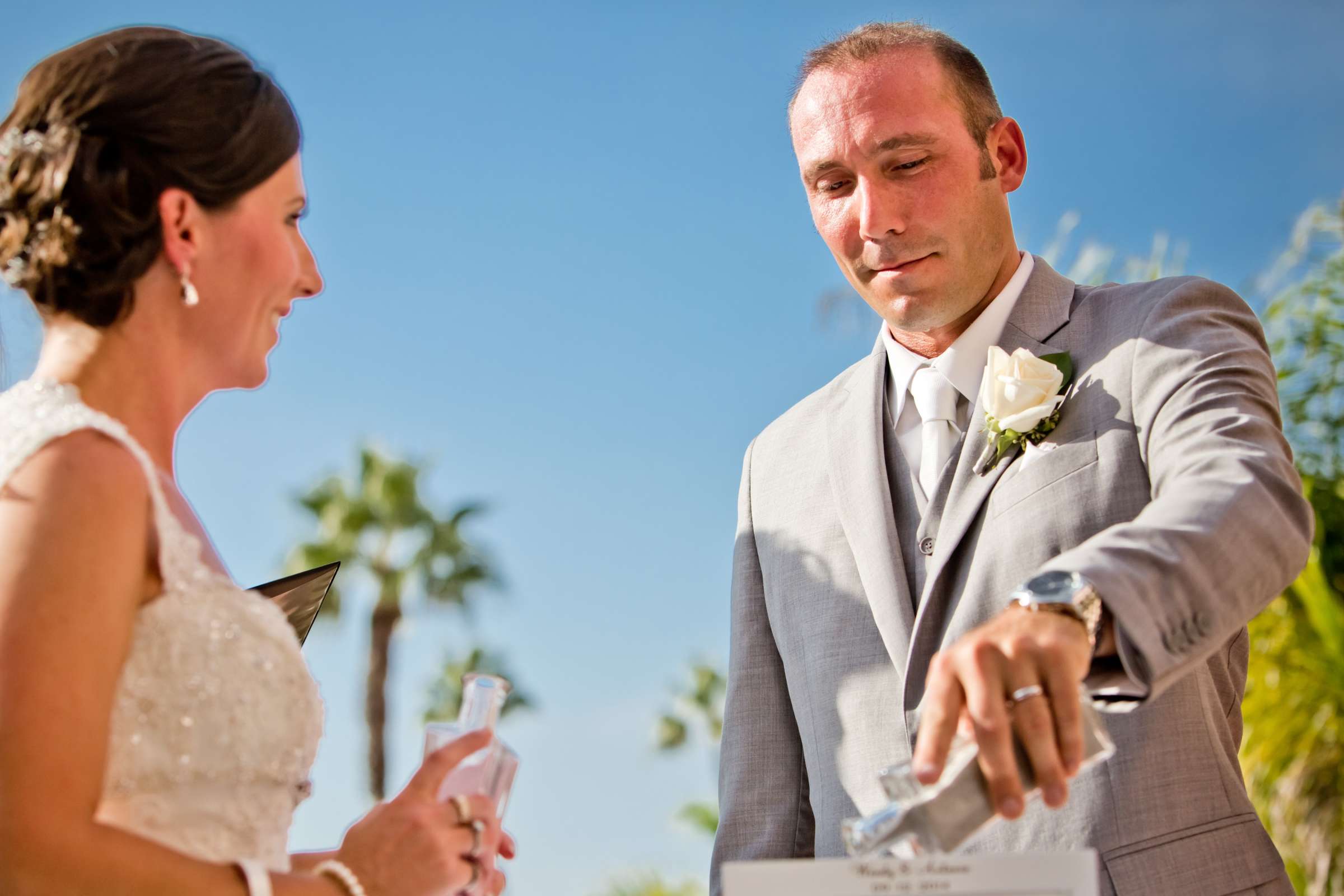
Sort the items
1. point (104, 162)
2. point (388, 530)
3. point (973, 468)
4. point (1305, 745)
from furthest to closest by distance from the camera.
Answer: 1. point (388, 530)
2. point (1305, 745)
3. point (973, 468)
4. point (104, 162)

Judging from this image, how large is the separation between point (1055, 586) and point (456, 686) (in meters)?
27.0

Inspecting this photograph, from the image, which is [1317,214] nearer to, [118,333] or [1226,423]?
[1226,423]

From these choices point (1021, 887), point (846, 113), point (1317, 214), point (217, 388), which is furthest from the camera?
point (1317, 214)

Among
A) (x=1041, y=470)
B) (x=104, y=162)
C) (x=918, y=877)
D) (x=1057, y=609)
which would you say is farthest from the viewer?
(x=1041, y=470)

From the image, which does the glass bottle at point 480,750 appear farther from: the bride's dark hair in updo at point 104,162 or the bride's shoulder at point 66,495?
the bride's dark hair in updo at point 104,162

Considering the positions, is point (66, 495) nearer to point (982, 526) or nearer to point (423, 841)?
point (423, 841)

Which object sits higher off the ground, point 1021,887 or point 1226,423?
point 1226,423

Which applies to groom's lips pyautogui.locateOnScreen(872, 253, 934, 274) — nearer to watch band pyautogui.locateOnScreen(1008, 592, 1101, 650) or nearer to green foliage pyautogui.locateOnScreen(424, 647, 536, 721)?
watch band pyautogui.locateOnScreen(1008, 592, 1101, 650)

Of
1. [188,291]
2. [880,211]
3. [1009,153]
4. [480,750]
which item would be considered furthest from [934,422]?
[188,291]

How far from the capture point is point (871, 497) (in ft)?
9.49

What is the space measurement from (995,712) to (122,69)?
156cm

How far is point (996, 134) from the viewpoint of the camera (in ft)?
10.6

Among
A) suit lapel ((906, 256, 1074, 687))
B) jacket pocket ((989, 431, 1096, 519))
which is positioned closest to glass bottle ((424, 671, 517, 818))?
suit lapel ((906, 256, 1074, 687))

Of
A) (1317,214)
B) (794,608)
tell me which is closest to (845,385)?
(794,608)
